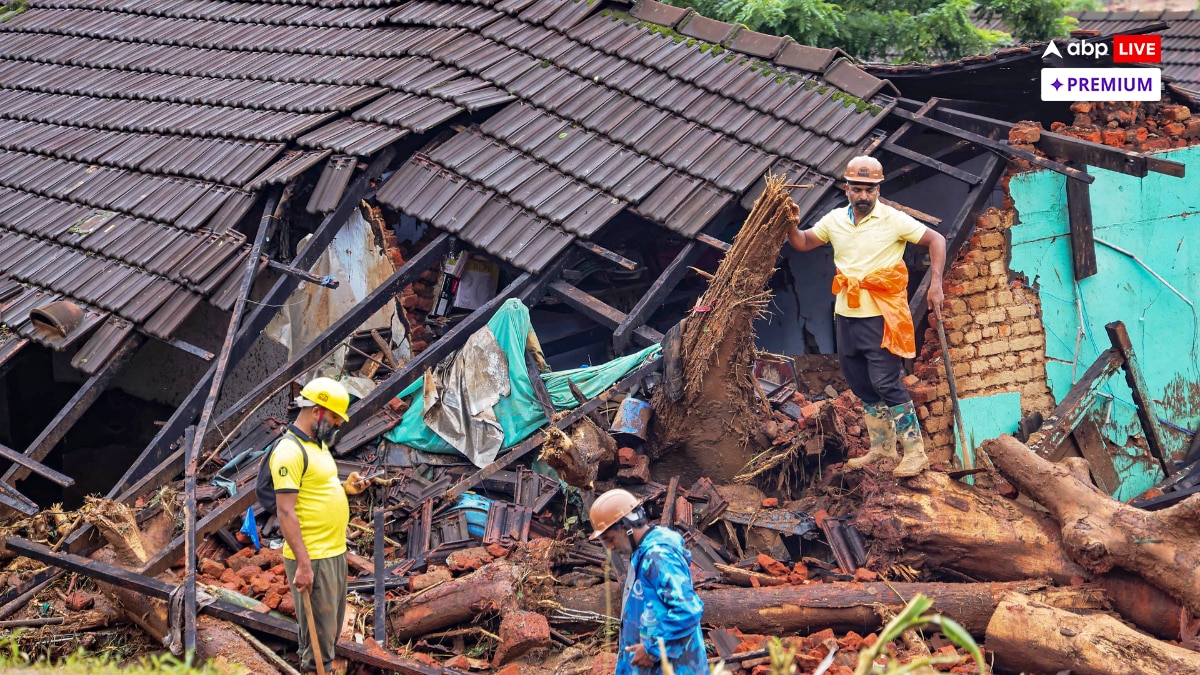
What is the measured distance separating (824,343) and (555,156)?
327 centimetres

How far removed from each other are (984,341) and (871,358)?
6.55 ft

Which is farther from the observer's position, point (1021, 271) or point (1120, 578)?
point (1021, 271)

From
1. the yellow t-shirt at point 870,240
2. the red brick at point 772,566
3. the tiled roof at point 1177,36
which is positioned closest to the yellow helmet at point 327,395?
the red brick at point 772,566

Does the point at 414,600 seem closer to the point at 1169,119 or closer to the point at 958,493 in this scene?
the point at 958,493

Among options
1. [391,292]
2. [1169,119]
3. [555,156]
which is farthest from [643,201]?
[1169,119]


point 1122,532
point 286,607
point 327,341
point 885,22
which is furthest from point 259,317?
point 885,22

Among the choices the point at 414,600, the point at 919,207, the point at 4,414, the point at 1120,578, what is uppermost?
the point at 919,207

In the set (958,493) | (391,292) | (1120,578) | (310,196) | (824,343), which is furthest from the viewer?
(824,343)

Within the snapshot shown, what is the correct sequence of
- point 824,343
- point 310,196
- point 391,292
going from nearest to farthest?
point 391,292, point 310,196, point 824,343

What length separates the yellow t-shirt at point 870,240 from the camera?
6.92m

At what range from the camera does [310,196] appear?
930 centimetres

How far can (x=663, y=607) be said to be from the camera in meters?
4.75

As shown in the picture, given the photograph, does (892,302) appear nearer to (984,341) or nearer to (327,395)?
(984,341)

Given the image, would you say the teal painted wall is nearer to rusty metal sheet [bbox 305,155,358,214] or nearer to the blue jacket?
the blue jacket
